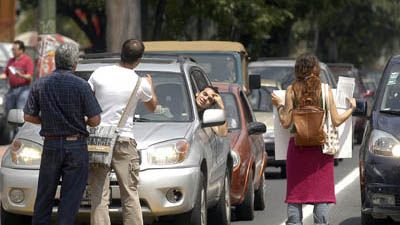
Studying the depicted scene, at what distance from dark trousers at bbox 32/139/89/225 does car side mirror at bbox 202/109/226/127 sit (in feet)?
5.89

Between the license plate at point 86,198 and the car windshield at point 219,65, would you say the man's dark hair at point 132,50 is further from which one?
the car windshield at point 219,65

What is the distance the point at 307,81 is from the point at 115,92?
1500 mm

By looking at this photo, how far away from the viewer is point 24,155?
10727 mm

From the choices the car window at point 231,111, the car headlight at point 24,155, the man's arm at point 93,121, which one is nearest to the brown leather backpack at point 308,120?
the man's arm at point 93,121

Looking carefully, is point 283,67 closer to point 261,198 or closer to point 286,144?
point 261,198

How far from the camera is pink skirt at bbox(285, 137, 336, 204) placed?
993cm

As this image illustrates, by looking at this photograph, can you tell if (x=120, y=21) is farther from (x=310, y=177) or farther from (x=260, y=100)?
(x=310, y=177)

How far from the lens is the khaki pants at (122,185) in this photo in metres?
9.92

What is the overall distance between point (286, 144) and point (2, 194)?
244cm

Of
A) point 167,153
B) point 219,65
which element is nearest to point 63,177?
point 167,153

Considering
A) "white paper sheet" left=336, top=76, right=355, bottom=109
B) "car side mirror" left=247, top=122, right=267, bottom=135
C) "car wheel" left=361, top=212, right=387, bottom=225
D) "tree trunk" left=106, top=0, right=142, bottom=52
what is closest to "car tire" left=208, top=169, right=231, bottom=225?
"car wheel" left=361, top=212, right=387, bottom=225

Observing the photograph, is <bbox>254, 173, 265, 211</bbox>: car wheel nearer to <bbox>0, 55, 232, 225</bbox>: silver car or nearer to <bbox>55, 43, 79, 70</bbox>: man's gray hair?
<bbox>0, 55, 232, 225</bbox>: silver car

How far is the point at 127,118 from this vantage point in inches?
395

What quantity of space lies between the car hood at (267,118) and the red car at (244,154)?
171 inches
